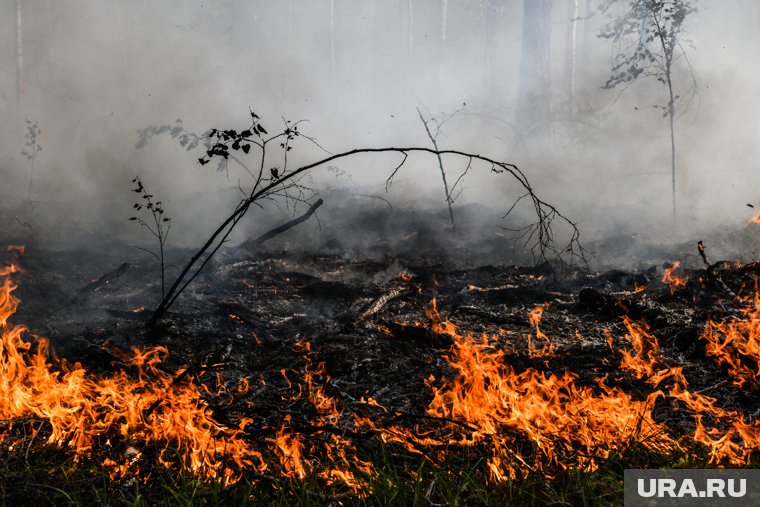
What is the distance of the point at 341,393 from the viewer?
13.5 feet

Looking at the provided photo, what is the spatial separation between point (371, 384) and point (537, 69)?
39.7 feet

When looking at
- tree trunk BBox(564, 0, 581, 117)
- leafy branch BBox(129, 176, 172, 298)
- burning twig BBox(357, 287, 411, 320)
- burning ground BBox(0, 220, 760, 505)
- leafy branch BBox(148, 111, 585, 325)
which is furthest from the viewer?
tree trunk BBox(564, 0, 581, 117)

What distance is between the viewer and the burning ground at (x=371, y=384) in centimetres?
308

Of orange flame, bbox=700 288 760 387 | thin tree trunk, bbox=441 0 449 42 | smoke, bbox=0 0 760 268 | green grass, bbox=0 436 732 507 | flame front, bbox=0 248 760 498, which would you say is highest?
thin tree trunk, bbox=441 0 449 42

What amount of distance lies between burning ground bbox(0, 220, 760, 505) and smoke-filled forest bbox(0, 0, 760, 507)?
0.03 metres

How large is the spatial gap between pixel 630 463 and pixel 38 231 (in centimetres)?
912

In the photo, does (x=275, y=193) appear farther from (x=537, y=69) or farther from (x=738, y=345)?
(x=537, y=69)

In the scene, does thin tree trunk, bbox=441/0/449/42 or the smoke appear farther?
thin tree trunk, bbox=441/0/449/42

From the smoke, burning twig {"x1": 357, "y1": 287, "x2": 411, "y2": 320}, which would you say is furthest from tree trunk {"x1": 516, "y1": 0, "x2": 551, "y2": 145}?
burning twig {"x1": 357, "y1": 287, "x2": 411, "y2": 320}

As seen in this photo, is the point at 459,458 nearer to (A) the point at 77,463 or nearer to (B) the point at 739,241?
(A) the point at 77,463

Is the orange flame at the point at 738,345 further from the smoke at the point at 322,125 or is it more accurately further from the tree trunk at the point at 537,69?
the tree trunk at the point at 537,69

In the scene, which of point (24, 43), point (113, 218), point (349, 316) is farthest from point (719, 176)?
point (24, 43)

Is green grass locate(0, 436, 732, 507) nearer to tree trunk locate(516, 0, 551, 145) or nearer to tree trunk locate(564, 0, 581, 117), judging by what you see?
tree trunk locate(516, 0, 551, 145)

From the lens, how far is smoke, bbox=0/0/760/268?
427 inches
